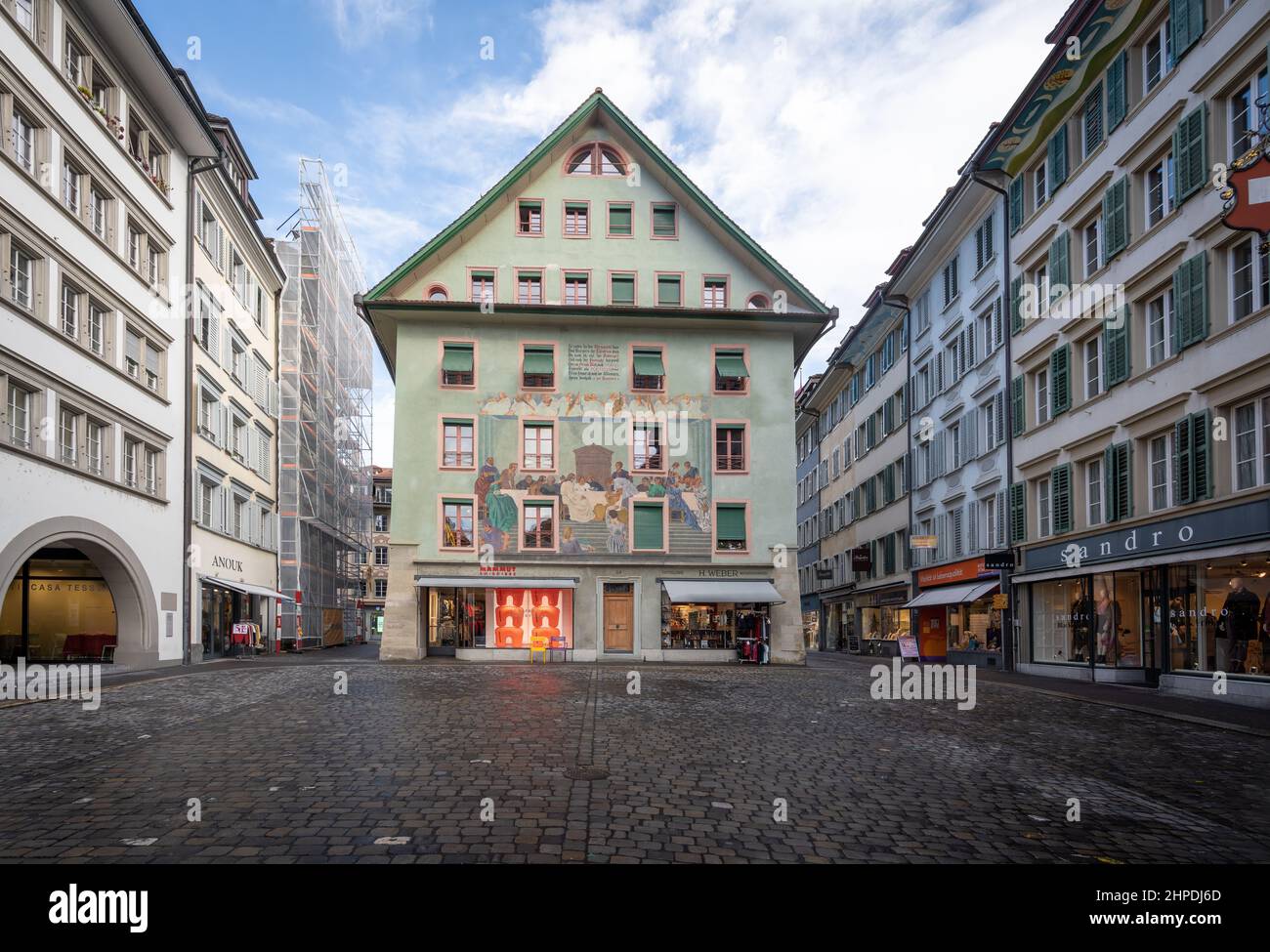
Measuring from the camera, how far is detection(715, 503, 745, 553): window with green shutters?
35.3m

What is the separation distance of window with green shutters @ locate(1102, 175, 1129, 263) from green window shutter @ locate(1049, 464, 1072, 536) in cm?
577

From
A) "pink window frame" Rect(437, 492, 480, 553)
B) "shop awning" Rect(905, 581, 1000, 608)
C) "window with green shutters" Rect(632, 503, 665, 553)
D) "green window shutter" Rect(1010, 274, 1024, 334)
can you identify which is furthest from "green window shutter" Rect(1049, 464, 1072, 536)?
"pink window frame" Rect(437, 492, 480, 553)

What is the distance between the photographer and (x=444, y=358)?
3541 cm

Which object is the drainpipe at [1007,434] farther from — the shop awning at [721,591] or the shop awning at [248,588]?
the shop awning at [248,588]

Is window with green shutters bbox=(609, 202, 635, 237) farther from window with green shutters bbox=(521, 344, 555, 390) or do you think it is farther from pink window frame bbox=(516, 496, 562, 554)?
pink window frame bbox=(516, 496, 562, 554)

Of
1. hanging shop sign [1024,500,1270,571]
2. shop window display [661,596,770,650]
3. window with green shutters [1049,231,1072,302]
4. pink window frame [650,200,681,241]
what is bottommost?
shop window display [661,596,770,650]

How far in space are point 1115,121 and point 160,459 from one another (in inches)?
1087

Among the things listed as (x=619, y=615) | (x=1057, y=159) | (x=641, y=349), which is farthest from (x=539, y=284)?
(x=1057, y=159)

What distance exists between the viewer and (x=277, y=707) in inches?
619

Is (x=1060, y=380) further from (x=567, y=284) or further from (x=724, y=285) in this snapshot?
(x=567, y=284)

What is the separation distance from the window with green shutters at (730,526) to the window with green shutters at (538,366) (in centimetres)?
740

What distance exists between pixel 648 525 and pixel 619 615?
3.23 metres
